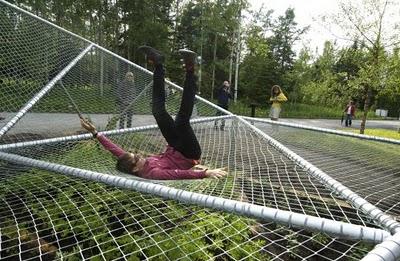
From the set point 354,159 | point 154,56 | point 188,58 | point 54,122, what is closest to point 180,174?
point 188,58

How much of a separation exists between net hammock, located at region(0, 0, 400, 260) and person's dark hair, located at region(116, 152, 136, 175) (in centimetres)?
14

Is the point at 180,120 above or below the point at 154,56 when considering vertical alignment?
below

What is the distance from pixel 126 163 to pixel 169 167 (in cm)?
39

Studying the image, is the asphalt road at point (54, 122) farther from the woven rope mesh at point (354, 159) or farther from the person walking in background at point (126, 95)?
the woven rope mesh at point (354, 159)

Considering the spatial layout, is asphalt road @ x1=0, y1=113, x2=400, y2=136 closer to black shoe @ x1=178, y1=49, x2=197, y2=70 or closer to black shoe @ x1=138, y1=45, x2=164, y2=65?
black shoe @ x1=138, y1=45, x2=164, y2=65

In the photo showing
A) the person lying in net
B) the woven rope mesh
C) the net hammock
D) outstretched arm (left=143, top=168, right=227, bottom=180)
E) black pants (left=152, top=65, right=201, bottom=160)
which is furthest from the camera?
the woven rope mesh

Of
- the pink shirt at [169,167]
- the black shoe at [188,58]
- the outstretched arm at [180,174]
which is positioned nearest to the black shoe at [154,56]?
the black shoe at [188,58]

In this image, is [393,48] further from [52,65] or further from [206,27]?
[206,27]

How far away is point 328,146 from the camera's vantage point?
17.4ft

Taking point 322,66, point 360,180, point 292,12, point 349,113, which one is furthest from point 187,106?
point 292,12

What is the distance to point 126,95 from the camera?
18.5 ft

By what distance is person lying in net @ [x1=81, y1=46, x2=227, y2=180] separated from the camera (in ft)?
11.4

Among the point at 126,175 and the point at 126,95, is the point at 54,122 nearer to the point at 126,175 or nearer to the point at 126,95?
the point at 126,95

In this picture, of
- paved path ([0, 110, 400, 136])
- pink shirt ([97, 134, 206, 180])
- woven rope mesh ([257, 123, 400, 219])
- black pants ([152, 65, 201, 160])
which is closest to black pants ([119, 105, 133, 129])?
paved path ([0, 110, 400, 136])
